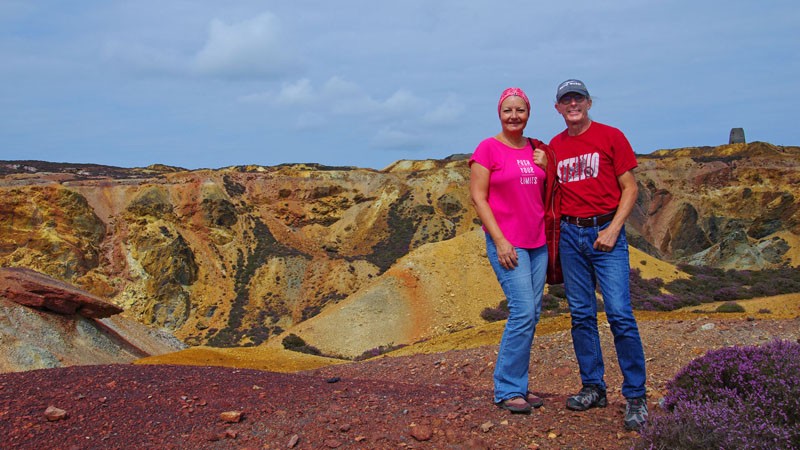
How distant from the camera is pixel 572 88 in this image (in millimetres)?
4918

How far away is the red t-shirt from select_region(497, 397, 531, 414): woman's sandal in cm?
153

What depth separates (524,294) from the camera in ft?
16.0

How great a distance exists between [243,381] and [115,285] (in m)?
36.3

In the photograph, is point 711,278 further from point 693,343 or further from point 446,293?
point 693,343

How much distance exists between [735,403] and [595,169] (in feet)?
6.27

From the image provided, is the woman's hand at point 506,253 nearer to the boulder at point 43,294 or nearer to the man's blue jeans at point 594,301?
the man's blue jeans at point 594,301

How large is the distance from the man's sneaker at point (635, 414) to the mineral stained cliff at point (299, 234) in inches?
849

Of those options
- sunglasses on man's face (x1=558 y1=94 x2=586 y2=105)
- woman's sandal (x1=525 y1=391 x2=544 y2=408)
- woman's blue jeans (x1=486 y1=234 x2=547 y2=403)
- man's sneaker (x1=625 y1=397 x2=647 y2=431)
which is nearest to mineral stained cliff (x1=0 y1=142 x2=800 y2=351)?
woman's sandal (x1=525 y1=391 x2=544 y2=408)

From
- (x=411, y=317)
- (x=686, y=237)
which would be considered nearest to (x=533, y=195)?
(x=411, y=317)

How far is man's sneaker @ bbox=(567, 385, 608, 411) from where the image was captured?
495 centimetres

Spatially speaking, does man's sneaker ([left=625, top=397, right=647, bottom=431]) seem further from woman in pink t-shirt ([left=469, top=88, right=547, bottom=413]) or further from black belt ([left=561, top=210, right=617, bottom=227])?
black belt ([left=561, top=210, right=617, bottom=227])

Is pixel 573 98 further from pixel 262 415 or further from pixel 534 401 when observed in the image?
pixel 262 415

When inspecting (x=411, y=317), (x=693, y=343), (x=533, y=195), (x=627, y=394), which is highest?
(x=533, y=195)

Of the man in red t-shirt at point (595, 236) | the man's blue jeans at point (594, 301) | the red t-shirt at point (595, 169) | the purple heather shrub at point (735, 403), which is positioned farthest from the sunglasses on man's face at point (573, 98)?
the purple heather shrub at point (735, 403)
